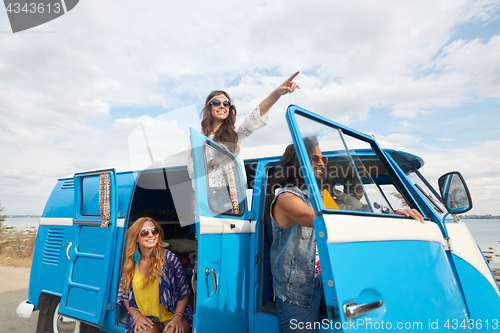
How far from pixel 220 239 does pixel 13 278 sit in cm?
979

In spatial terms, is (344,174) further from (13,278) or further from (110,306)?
(13,278)

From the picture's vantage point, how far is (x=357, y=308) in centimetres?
154

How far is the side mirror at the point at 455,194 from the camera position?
2334 millimetres

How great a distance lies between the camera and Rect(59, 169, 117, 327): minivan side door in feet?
11.3

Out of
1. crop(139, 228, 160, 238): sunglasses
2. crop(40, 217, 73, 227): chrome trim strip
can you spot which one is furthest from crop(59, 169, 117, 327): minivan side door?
crop(139, 228, 160, 238): sunglasses

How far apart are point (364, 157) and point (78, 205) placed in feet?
11.6

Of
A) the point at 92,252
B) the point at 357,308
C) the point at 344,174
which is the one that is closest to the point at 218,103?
→ the point at 344,174

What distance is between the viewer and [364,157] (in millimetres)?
2545

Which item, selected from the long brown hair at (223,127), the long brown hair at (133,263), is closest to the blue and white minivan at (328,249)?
the long brown hair at (223,127)

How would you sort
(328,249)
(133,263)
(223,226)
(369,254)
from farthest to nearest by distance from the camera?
(133,263)
(223,226)
(369,254)
(328,249)

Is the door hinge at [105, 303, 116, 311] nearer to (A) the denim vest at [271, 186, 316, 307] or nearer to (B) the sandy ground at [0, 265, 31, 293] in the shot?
(A) the denim vest at [271, 186, 316, 307]

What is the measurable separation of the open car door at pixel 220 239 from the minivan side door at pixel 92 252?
5.03ft

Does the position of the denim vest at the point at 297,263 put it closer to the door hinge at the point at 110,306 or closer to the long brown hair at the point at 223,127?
the long brown hair at the point at 223,127

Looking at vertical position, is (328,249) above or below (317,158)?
below
